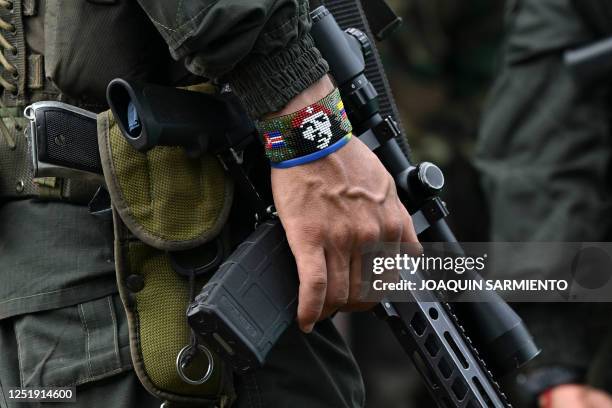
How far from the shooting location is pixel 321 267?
174 cm

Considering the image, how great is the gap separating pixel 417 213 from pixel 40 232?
703 millimetres

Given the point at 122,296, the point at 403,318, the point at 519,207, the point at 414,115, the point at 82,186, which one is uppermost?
the point at 82,186

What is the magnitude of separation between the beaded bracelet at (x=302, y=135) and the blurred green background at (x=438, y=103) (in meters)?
3.69

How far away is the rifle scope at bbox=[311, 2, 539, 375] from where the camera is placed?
195 centimetres

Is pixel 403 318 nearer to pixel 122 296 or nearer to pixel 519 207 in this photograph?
pixel 122 296

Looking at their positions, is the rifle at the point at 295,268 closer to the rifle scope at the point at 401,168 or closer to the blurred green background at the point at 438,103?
the rifle scope at the point at 401,168

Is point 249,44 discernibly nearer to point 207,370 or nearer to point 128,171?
point 128,171

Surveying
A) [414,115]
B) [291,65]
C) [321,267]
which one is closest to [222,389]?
[321,267]

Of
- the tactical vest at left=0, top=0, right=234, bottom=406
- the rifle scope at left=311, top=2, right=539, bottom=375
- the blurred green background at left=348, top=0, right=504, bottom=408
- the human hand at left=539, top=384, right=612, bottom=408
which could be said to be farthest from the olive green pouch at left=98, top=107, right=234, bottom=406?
the blurred green background at left=348, top=0, right=504, bottom=408

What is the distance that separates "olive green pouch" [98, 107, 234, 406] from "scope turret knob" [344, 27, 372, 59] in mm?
394

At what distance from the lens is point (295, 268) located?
185 cm

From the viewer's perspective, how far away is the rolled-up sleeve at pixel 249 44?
5.51ft

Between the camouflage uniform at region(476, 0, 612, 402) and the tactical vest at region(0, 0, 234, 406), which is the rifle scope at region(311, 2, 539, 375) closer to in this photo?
the tactical vest at region(0, 0, 234, 406)

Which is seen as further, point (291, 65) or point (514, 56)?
point (514, 56)
